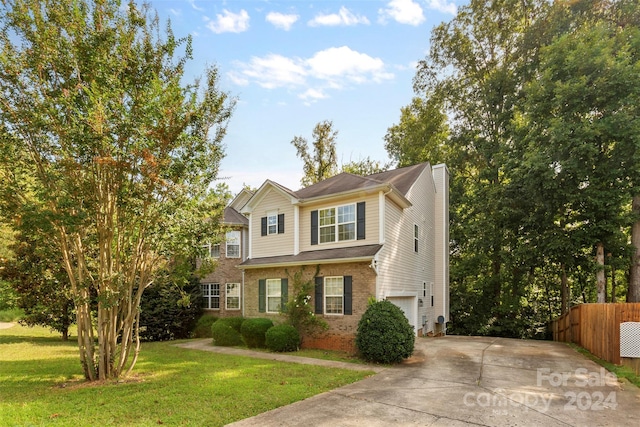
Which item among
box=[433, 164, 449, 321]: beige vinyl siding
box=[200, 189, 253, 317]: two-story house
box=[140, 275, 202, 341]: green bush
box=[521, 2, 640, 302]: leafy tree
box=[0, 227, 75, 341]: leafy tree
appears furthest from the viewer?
box=[200, 189, 253, 317]: two-story house

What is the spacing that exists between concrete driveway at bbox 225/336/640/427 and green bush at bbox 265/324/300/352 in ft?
14.4

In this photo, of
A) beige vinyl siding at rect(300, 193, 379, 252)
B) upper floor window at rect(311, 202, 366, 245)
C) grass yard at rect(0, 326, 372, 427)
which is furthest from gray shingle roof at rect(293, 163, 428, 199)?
grass yard at rect(0, 326, 372, 427)

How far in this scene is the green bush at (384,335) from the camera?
433 inches

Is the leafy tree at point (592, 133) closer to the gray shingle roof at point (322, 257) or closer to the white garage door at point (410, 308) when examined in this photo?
the white garage door at point (410, 308)

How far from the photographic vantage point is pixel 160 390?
319 inches

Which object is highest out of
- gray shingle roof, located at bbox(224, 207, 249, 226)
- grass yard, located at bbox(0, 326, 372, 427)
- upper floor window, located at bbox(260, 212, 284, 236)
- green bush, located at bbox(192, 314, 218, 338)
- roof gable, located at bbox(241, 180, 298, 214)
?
roof gable, located at bbox(241, 180, 298, 214)

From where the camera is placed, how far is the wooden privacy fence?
396 inches

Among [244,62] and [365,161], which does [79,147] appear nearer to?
[244,62]

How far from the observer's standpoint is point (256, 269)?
16547 mm

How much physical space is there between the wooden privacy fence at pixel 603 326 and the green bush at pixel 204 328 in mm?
16367

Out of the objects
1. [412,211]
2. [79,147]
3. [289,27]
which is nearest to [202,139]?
[79,147]

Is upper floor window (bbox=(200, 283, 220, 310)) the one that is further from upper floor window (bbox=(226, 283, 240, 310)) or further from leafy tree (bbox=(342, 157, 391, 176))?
leafy tree (bbox=(342, 157, 391, 176))

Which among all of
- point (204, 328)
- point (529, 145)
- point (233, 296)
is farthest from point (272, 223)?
point (529, 145)

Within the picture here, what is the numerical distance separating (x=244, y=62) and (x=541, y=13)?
62.5ft
